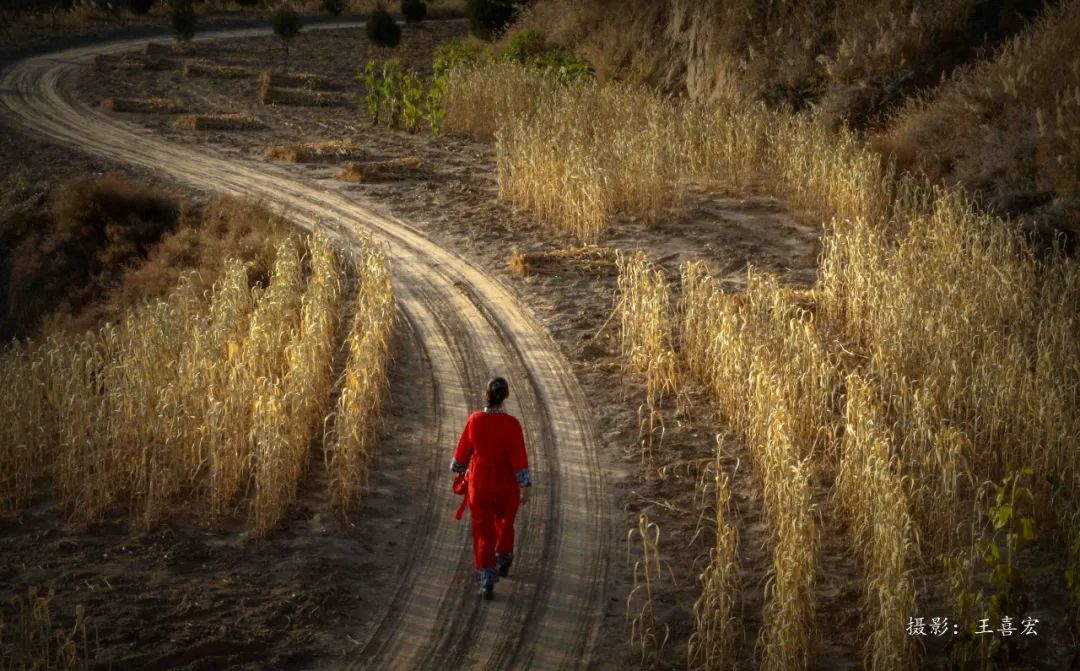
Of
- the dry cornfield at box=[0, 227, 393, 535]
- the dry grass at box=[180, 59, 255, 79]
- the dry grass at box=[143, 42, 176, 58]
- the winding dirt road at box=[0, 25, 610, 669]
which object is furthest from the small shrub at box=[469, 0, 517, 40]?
the dry cornfield at box=[0, 227, 393, 535]

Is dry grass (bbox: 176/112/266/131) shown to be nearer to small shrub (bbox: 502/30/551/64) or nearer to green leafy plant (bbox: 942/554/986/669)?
small shrub (bbox: 502/30/551/64)

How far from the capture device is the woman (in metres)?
7.87

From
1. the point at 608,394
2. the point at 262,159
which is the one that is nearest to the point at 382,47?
the point at 262,159

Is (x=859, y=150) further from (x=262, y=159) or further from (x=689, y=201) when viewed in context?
(x=262, y=159)

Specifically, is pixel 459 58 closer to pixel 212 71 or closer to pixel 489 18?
pixel 489 18

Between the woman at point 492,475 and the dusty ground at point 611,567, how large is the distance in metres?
0.82

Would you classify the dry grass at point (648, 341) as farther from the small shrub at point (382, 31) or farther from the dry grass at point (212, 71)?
the small shrub at point (382, 31)

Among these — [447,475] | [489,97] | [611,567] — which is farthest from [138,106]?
[611,567]

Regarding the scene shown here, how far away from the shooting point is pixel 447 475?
9781 millimetres

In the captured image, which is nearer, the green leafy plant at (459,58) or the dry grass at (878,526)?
the dry grass at (878,526)

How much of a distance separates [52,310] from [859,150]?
11.9m

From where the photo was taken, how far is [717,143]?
17828 mm

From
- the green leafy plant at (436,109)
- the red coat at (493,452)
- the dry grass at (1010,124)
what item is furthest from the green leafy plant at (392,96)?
the red coat at (493,452)

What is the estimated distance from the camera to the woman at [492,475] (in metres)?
7.87
